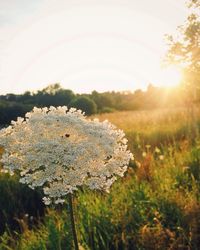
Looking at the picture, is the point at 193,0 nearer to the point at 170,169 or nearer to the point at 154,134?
the point at 154,134

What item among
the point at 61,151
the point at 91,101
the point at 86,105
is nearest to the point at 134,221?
the point at 61,151

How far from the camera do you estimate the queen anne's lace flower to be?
2.68 meters

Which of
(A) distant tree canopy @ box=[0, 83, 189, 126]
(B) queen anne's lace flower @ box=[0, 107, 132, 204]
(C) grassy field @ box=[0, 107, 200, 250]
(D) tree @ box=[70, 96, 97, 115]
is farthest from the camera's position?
(A) distant tree canopy @ box=[0, 83, 189, 126]

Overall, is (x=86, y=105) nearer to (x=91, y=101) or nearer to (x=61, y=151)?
(x=91, y=101)

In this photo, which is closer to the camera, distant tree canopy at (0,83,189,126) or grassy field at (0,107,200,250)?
grassy field at (0,107,200,250)

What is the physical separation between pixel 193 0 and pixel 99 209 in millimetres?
17287

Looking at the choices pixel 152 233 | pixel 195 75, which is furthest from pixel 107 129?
Result: pixel 195 75

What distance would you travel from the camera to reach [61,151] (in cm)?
270

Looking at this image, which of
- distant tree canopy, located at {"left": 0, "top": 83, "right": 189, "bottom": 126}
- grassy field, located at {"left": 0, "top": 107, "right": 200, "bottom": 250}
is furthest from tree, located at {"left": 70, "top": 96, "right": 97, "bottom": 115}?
grassy field, located at {"left": 0, "top": 107, "right": 200, "bottom": 250}

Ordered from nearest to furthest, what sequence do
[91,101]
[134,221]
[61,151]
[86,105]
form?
1. [61,151]
2. [134,221]
3. [86,105]
4. [91,101]

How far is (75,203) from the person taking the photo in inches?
237

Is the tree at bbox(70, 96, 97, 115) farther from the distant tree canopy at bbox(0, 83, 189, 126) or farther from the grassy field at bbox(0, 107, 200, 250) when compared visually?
the grassy field at bbox(0, 107, 200, 250)

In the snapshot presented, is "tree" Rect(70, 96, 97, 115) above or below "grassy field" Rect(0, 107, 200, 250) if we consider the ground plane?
above

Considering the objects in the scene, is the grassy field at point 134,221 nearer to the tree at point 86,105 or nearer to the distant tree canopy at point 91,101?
the distant tree canopy at point 91,101
